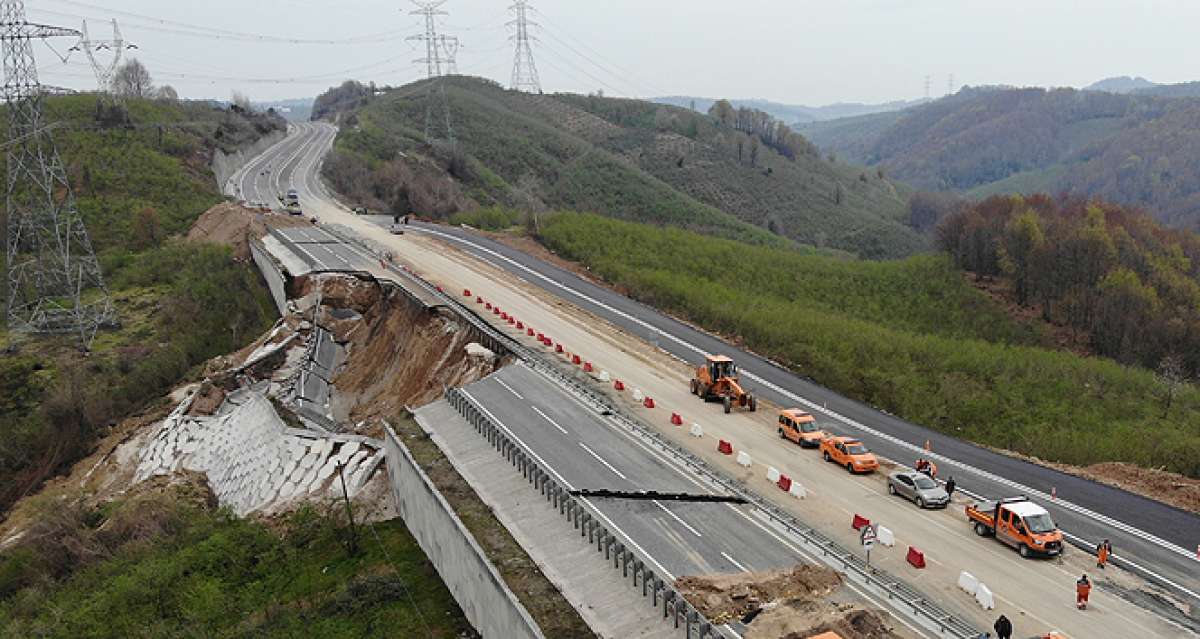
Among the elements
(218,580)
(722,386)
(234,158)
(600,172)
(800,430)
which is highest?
(234,158)

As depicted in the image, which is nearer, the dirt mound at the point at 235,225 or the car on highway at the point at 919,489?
the car on highway at the point at 919,489

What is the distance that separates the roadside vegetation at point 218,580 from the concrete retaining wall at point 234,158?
69618 millimetres

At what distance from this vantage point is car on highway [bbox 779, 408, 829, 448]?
105 feet

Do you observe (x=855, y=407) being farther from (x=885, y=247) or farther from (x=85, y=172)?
(x=885, y=247)

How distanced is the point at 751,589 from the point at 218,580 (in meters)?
19.4

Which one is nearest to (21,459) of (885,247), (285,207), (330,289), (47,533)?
(47,533)

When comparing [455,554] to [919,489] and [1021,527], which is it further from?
[1021,527]

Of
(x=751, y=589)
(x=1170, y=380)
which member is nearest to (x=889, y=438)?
(x=751, y=589)

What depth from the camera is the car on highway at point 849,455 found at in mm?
29344

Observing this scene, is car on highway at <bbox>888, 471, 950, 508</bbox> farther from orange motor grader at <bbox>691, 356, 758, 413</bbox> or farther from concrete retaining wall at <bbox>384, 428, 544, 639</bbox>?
concrete retaining wall at <bbox>384, 428, 544, 639</bbox>

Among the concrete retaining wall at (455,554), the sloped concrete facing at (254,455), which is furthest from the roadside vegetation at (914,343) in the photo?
the sloped concrete facing at (254,455)

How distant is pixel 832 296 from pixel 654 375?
2905 cm

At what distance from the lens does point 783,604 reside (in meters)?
19.9

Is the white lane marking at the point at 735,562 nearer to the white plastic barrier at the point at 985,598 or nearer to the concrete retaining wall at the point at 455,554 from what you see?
the white plastic barrier at the point at 985,598
